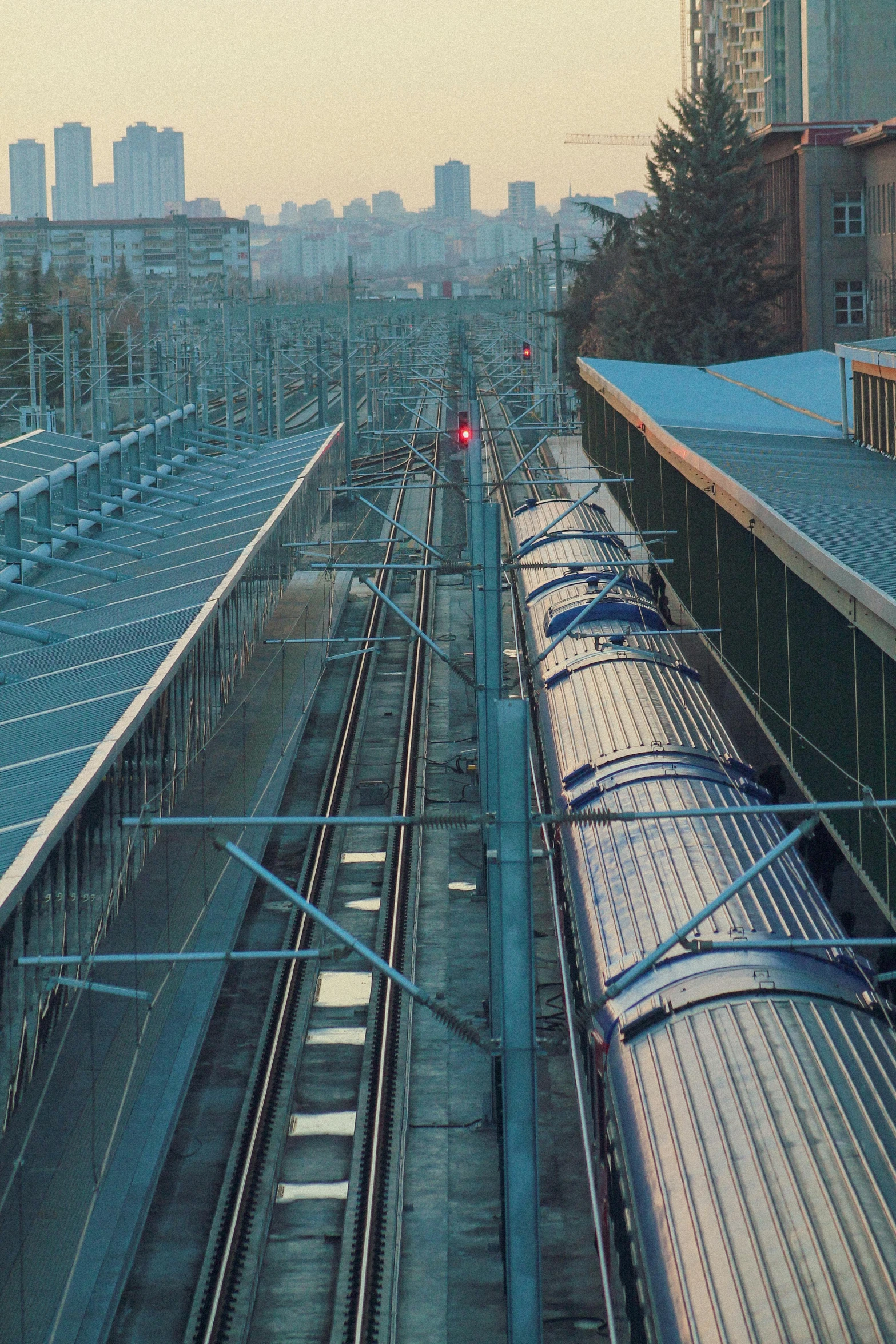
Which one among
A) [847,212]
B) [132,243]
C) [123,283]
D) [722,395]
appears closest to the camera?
[722,395]

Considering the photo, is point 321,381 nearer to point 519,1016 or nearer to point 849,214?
point 849,214

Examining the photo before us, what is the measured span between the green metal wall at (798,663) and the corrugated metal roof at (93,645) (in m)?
5.73

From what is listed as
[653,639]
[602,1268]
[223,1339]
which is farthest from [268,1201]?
[653,639]

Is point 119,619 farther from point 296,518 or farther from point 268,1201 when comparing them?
point 296,518

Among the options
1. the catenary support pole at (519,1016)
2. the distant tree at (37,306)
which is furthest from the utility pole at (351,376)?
the catenary support pole at (519,1016)

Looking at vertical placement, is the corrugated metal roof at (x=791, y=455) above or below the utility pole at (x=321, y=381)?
below

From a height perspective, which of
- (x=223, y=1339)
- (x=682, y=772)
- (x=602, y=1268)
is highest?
(x=682, y=772)

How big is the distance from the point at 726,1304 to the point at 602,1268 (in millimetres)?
1792

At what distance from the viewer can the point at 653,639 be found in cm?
1767

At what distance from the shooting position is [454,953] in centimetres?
1561

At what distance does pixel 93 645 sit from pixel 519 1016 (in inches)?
373

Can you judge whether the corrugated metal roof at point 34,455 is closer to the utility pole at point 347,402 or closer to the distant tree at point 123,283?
the utility pole at point 347,402

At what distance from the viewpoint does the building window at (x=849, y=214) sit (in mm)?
50062

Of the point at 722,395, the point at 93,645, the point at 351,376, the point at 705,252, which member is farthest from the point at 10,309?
the point at 93,645
